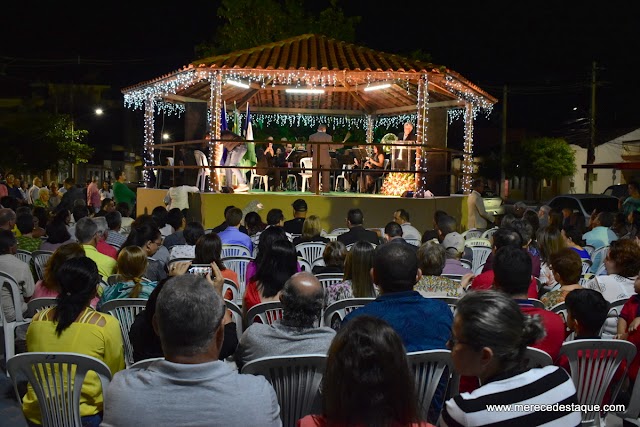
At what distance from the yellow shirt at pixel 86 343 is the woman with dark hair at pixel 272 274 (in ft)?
4.62

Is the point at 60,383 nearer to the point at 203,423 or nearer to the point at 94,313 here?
the point at 94,313

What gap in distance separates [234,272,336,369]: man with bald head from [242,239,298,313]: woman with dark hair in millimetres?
1440

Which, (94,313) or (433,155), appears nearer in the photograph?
(94,313)

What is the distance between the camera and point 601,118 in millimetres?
56625

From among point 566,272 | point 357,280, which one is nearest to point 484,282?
point 566,272

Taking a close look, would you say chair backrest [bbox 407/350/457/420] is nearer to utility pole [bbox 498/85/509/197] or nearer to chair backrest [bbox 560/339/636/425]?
chair backrest [bbox 560/339/636/425]

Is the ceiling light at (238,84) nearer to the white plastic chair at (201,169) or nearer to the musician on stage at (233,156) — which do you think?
the white plastic chair at (201,169)

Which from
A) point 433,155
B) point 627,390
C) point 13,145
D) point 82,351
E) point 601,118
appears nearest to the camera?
point 82,351

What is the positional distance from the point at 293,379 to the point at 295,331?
31 centimetres

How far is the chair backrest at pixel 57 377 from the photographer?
341 centimetres

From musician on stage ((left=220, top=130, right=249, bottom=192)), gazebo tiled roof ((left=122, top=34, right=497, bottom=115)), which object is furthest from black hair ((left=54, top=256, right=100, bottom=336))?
musician on stage ((left=220, top=130, right=249, bottom=192))

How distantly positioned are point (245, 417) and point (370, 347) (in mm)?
539

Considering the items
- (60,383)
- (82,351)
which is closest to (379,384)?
(60,383)

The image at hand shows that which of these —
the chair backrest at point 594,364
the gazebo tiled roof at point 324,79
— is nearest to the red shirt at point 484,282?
the chair backrest at point 594,364
